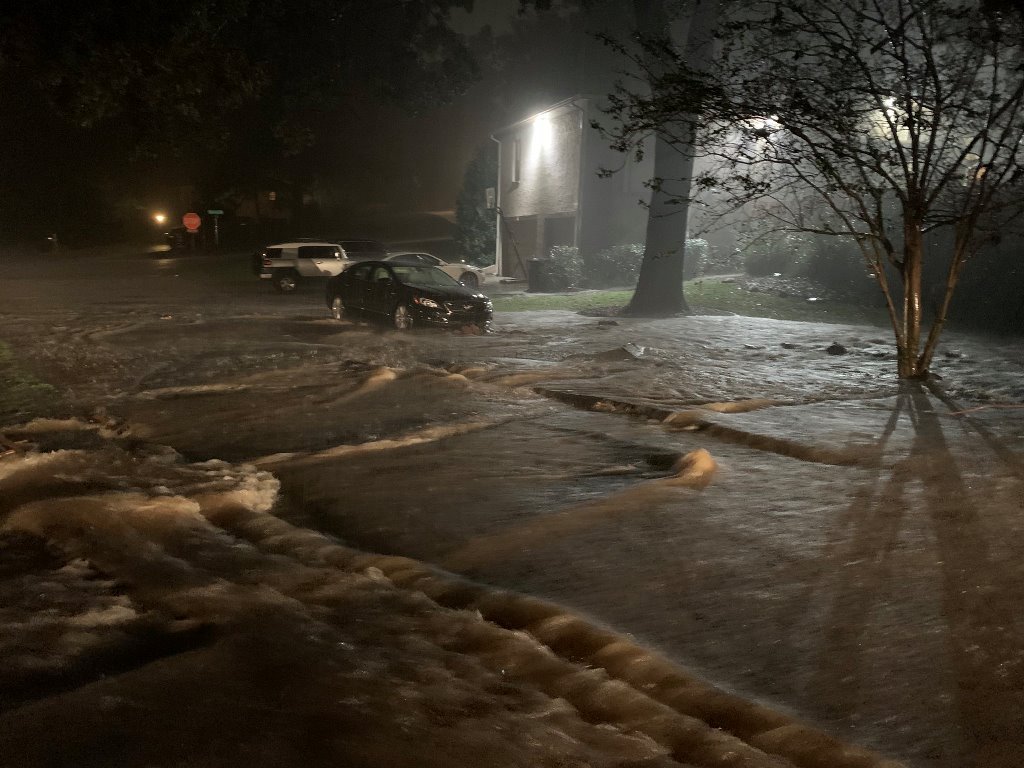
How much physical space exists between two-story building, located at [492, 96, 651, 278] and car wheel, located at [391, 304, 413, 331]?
46.5ft

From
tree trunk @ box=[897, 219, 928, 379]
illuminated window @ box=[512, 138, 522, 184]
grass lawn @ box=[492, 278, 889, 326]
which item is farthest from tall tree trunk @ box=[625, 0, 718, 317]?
illuminated window @ box=[512, 138, 522, 184]

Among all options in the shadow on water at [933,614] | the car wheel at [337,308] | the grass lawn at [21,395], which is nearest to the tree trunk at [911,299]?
the shadow on water at [933,614]

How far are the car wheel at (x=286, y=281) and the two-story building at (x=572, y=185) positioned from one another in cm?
838

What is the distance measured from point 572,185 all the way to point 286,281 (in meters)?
10.3

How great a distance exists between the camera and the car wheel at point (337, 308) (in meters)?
21.1

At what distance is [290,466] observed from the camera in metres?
8.00

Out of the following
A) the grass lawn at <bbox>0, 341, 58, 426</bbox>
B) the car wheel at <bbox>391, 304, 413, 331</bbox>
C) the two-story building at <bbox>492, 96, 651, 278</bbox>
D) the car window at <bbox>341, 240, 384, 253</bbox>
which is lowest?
the grass lawn at <bbox>0, 341, 58, 426</bbox>

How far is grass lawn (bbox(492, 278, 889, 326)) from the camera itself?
2280 centimetres

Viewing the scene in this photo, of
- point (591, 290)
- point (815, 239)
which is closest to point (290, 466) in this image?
point (815, 239)

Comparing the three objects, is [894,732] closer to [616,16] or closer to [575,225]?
[575,225]

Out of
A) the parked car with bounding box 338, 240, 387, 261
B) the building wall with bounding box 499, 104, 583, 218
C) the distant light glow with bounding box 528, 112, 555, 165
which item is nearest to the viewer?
the parked car with bounding box 338, 240, 387, 261

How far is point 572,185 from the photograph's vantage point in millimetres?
33625

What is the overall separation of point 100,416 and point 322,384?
285 cm

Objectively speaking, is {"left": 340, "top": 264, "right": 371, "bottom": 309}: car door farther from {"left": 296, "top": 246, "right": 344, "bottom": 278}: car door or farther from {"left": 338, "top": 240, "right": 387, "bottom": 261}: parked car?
{"left": 338, "top": 240, "right": 387, "bottom": 261}: parked car
